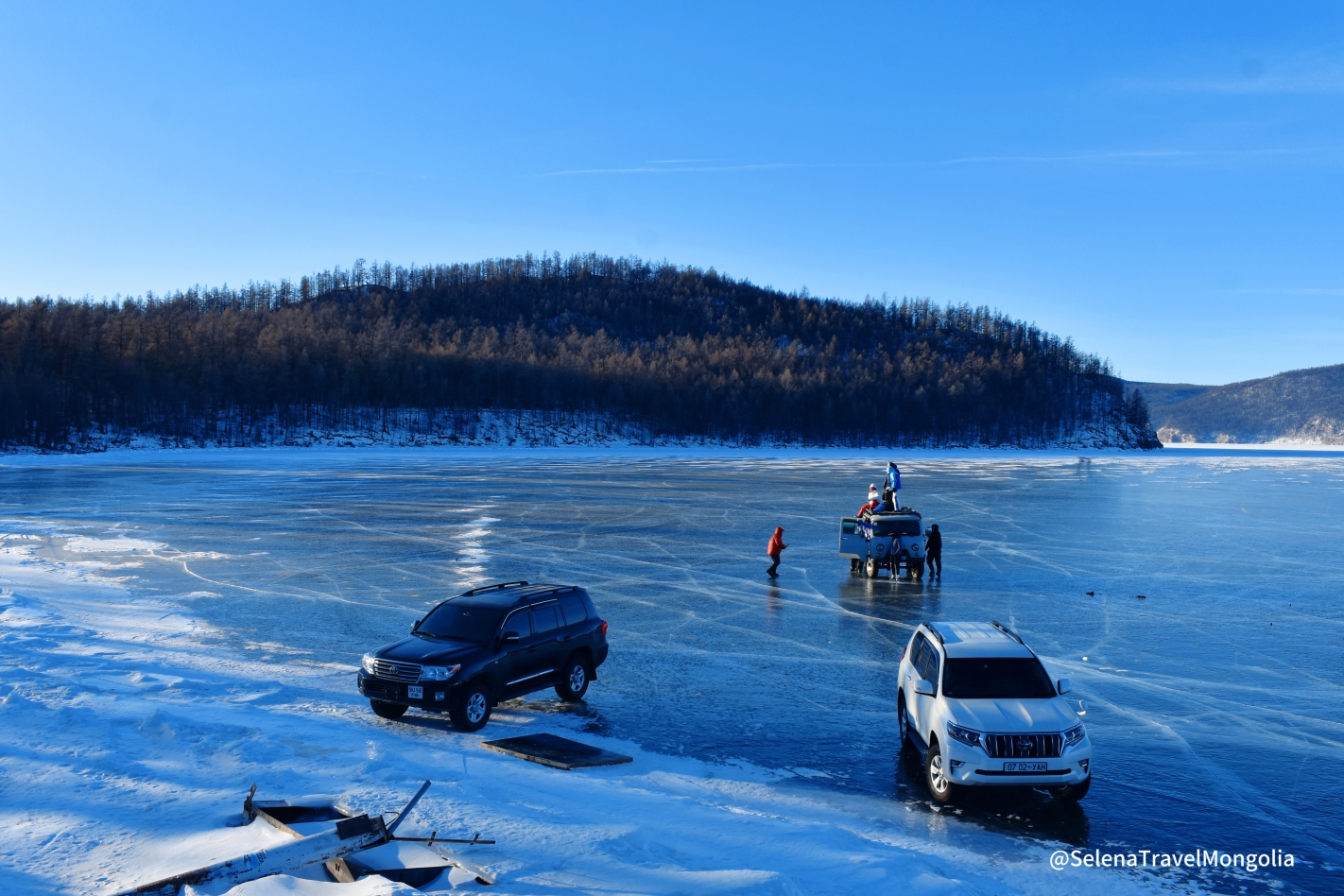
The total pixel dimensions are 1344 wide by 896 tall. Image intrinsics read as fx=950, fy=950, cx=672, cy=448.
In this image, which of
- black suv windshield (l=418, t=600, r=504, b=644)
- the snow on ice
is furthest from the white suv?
black suv windshield (l=418, t=600, r=504, b=644)

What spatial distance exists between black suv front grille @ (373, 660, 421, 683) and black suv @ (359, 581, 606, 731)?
0.04 feet

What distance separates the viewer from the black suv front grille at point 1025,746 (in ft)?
30.2

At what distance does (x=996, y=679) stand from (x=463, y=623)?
6.76 metres

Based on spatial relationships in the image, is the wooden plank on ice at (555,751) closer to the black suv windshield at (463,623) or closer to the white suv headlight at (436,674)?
the white suv headlight at (436,674)

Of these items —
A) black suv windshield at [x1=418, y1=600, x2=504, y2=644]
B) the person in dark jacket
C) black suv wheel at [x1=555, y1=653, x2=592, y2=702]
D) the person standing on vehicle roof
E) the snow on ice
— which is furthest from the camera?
the person standing on vehicle roof

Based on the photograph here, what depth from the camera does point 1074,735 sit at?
9.30 meters

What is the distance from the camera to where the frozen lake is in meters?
10.3

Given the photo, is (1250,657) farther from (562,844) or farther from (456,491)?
(456,491)

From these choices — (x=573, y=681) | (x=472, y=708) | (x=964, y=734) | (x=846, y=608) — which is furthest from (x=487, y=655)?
(x=846, y=608)

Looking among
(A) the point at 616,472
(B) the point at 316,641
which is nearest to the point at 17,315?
(A) the point at 616,472

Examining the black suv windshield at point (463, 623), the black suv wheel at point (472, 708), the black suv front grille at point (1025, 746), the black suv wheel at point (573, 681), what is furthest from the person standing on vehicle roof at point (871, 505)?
the black suv front grille at point (1025, 746)

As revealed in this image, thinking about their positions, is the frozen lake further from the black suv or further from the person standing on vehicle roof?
the person standing on vehicle roof

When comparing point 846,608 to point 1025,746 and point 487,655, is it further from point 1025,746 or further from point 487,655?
point 1025,746

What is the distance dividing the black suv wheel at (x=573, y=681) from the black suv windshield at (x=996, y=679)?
5.31 meters
